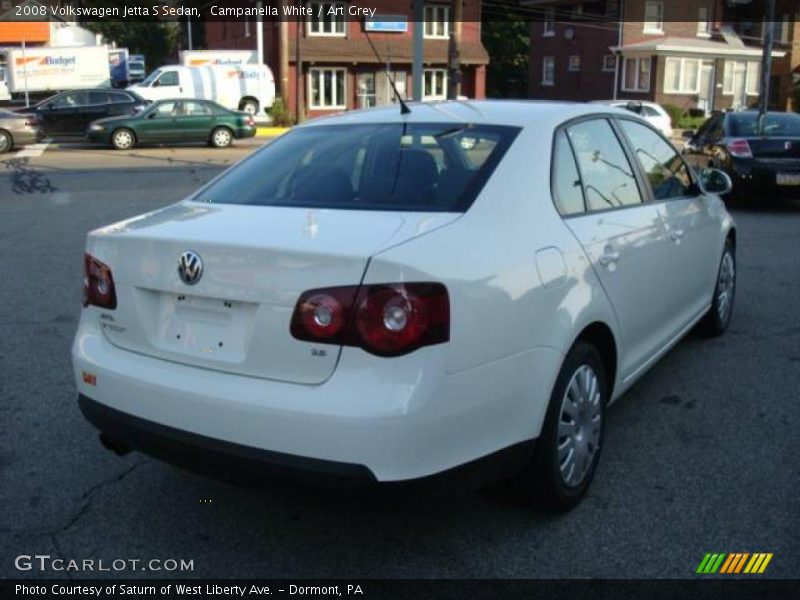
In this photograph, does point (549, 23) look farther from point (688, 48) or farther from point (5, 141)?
point (5, 141)

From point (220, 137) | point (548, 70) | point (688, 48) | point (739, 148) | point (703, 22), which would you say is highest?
point (703, 22)

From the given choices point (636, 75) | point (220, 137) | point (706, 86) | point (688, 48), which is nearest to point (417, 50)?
point (220, 137)

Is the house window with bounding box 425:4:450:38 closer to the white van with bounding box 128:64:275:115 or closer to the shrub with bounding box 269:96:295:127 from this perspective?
the white van with bounding box 128:64:275:115

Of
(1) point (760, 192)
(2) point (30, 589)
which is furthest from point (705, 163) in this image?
(2) point (30, 589)

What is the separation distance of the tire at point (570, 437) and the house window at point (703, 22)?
47805 millimetres

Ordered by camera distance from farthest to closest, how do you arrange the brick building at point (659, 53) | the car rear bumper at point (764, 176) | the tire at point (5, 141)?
the brick building at point (659, 53) < the tire at point (5, 141) < the car rear bumper at point (764, 176)

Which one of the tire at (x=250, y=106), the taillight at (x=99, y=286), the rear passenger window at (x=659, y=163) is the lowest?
the tire at (x=250, y=106)

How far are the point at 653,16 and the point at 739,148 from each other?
36.7 meters

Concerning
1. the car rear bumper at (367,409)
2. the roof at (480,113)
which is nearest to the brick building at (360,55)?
the roof at (480,113)

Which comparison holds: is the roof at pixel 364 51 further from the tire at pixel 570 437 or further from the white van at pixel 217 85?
the tire at pixel 570 437

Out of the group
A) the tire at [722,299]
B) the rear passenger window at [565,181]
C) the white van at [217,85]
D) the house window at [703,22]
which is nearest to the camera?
the rear passenger window at [565,181]

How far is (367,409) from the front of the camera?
268 cm

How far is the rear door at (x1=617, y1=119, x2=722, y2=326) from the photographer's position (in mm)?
4539

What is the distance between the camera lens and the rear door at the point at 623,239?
3.70m
